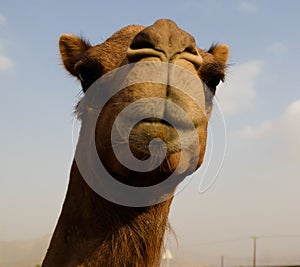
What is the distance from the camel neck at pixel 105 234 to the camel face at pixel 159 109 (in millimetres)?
501

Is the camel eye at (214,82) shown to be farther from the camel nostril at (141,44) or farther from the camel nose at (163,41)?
the camel nostril at (141,44)

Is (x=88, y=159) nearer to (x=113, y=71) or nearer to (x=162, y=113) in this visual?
(x=113, y=71)

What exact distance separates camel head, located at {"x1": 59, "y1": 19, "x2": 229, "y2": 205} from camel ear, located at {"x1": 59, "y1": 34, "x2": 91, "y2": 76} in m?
1.43

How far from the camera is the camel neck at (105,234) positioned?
5289mm

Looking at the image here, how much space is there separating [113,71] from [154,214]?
156cm

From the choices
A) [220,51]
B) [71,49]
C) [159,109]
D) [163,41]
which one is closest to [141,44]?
[163,41]

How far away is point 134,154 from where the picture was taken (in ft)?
15.1

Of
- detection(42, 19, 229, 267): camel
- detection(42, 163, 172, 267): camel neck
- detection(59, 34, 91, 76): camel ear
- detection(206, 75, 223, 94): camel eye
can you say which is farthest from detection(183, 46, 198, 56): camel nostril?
detection(59, 34, 91, 76): camel ear

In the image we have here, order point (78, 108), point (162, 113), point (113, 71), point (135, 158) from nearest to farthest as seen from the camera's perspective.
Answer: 1. point (162, 113)
2. point (135, 158)
3. point (113, 71)
4. point (78, 108)

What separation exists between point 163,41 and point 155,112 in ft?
2.06

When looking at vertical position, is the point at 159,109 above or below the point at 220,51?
below

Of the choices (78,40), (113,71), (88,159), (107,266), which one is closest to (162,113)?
(113,71)

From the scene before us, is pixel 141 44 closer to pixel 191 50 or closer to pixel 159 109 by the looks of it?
pixel 191 50

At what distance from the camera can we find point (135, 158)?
4656mm
